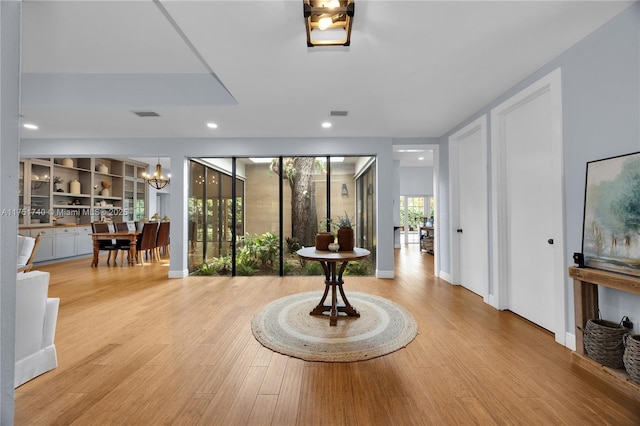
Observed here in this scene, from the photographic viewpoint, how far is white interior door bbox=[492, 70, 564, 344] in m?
2.46

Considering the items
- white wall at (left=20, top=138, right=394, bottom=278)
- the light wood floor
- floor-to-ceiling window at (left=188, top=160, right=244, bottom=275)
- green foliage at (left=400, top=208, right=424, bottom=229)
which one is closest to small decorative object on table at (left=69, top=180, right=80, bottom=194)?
white wall at (left=20, top=138, right=394, bottom=278)

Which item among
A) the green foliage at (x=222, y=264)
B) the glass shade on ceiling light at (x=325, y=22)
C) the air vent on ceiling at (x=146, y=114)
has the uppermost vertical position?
the air vent on ceiling at (x=146, y=114)

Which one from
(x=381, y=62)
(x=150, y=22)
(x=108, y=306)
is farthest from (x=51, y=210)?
(x=381, y=62)

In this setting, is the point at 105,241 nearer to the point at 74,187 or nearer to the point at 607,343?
the point at 74,187

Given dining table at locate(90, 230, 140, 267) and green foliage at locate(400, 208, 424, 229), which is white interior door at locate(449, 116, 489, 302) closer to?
green foliage at locate(400, 208, 424, 229)

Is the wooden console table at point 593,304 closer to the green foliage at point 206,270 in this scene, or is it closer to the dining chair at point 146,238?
the green foliage at point 206,270

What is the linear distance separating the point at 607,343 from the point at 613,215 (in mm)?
884

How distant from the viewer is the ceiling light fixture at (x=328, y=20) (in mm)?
1707

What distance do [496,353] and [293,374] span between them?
65.6 inches

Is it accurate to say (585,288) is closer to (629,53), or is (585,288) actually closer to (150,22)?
(629,53)

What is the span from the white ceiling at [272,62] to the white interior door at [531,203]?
34cm

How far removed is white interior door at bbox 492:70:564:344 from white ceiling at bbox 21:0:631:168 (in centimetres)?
34

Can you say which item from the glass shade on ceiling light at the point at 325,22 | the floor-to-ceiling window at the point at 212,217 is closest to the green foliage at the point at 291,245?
the floor-to-ceiling window at the point at 212,217

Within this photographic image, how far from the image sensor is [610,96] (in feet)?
6.61
